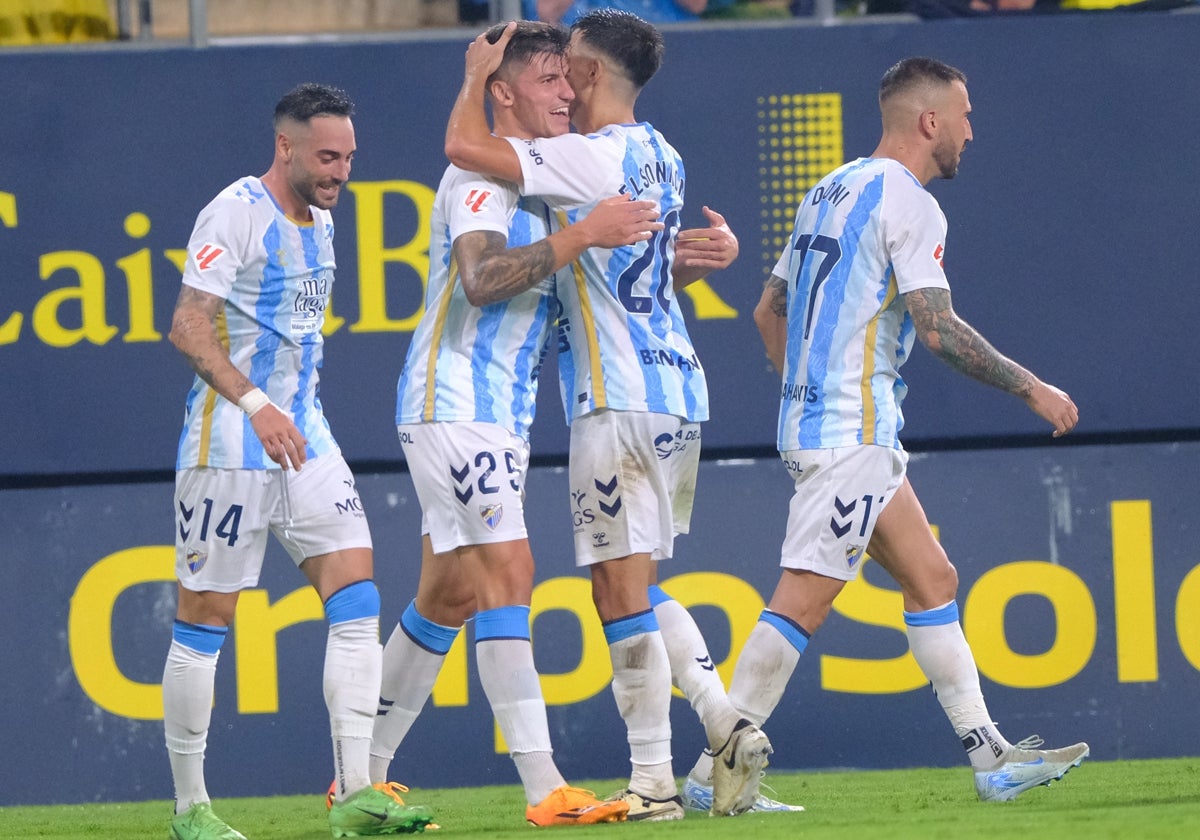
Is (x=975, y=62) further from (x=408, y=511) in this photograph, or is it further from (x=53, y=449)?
(x=53, y=449)

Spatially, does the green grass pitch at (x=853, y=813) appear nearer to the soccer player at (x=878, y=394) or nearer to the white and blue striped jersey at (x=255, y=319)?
the soccer player at (x=878, y=394)

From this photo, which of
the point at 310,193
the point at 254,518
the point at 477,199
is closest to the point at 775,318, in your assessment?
the point at 477,199

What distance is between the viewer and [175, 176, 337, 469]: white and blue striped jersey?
205 inches

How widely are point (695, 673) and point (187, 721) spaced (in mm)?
1425

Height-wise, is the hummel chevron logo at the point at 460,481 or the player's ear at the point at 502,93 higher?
the player's ear at the point at 502,93

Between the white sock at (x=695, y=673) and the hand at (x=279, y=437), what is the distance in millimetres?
1092

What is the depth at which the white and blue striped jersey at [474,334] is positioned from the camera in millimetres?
4875

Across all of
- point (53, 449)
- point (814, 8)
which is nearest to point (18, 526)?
point (53, 449)

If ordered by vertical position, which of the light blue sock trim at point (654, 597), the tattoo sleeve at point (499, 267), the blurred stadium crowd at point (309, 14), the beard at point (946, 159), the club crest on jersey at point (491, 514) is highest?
the blurred stadium crowd at point (309, 14)

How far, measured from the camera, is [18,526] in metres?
6.93

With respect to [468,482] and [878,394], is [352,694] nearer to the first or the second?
[468,482]

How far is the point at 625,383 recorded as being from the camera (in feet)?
16.2

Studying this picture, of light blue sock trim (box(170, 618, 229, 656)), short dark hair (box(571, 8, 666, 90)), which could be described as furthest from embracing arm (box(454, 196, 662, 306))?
light blue sock trim (box(170, 618, 229, 656))

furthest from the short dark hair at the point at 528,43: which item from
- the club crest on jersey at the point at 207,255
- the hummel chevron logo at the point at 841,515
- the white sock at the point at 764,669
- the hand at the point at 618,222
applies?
the white sock at the point at 764,669
